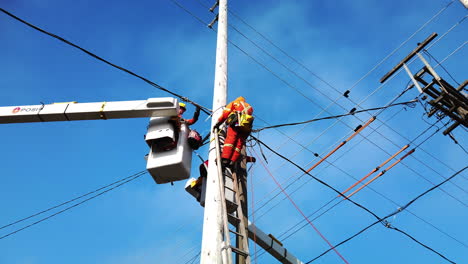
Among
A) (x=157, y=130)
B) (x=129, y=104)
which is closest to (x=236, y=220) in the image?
(x=157, y=130)

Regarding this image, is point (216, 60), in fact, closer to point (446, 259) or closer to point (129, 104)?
point (129, 104)

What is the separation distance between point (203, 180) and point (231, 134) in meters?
0.84

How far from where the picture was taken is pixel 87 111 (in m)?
5.88

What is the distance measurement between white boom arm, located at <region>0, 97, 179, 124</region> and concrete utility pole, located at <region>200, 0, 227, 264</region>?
2.58 feet

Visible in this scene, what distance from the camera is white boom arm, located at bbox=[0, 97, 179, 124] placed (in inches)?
228

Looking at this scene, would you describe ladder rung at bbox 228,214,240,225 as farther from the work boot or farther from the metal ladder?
the work boot

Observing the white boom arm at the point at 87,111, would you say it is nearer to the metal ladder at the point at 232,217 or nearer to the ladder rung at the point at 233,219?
the metal ladder at the point at 232,217

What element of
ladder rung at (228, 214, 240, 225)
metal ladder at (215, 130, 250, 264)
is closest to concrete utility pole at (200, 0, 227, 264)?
metal ladder at (215, 130, 250, 264)

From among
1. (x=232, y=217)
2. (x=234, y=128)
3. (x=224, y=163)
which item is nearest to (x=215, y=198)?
(x=232, y=217)

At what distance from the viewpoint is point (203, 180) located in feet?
19.0

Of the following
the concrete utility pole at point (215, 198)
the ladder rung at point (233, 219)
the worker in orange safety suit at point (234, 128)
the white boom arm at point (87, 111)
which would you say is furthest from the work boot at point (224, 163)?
the white boom arm at point (87, 111)

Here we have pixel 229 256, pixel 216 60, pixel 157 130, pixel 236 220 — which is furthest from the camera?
pixel 216 60

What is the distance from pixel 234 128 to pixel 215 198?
1260 millimetres

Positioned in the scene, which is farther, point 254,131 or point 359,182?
point 359,182
